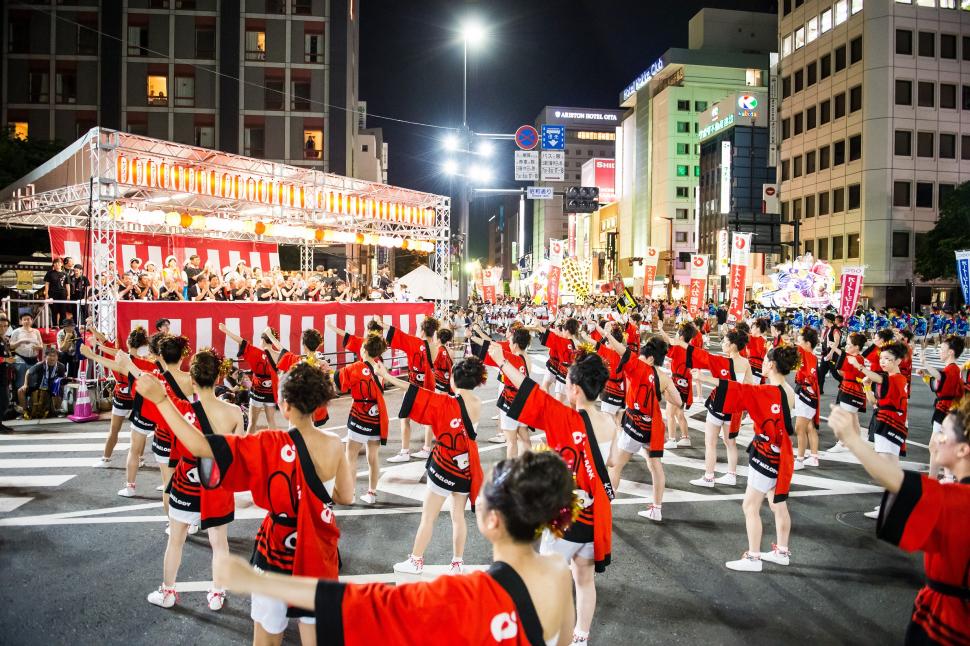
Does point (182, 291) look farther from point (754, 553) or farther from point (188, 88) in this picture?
point (188, 88)

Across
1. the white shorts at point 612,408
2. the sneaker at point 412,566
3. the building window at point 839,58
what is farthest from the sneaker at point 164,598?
the building window at point 839,58

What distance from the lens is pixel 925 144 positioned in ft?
149

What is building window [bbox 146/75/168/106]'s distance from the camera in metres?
39.8

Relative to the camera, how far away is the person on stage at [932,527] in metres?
2.58

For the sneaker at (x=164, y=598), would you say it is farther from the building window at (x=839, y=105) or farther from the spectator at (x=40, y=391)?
the building window at (x=839, y=105)

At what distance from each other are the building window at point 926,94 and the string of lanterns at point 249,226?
40.8 meters

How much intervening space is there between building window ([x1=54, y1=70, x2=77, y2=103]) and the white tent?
102 ft

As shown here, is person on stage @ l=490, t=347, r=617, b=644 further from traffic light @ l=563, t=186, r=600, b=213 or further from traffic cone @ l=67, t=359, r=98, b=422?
traffic light @ l=563, t=186, r=600, b=213

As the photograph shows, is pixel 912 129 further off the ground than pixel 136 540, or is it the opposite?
pixel 912 129

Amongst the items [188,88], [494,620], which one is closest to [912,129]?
[188,88]

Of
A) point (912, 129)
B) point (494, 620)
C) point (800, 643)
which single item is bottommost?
point (800, 643)

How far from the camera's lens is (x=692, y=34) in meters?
91.4

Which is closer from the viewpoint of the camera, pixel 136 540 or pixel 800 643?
pixel 800 643

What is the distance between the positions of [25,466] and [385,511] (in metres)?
5.49
